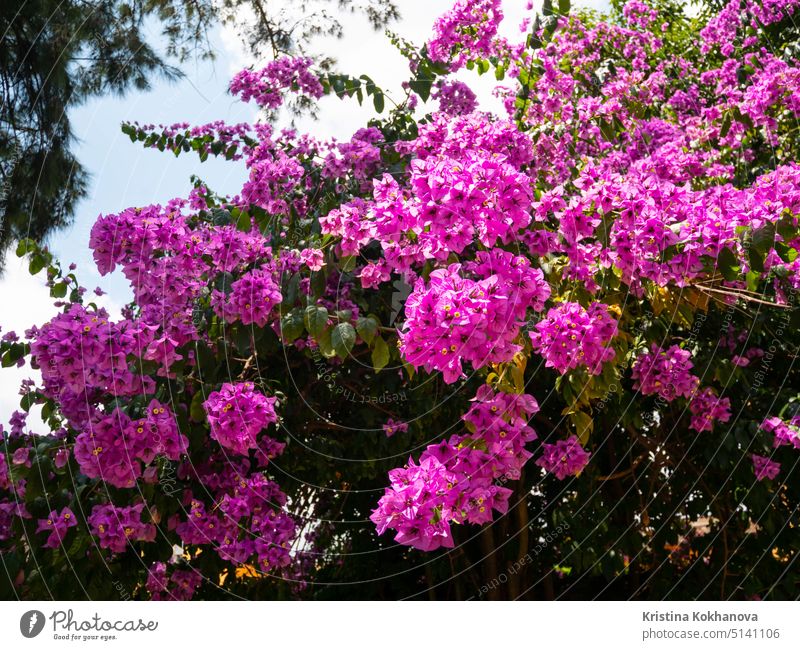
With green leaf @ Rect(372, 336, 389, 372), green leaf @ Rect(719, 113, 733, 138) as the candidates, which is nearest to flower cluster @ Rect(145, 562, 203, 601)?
green leaf @ Rect(372, 336, 389, 372)

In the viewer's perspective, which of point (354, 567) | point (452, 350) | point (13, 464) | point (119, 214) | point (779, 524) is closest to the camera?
point (452, 350)

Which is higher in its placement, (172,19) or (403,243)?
(172,19)

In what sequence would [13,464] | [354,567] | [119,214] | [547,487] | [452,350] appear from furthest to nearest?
[354,567], [547,487], [13,464], [119,214], [452,350]

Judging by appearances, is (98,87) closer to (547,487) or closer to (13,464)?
(13,464)

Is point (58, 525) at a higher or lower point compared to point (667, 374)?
lower

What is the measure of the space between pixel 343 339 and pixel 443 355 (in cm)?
50

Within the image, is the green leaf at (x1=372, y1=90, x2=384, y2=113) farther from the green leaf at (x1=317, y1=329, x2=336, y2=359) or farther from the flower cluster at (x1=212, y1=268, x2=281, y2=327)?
the green leaf at (x1=317, y1=329, x2=336, y2=359)

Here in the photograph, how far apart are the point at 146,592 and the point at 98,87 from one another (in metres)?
2.92

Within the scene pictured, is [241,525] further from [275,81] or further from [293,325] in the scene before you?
[275,81]

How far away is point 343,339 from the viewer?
2.13 meters

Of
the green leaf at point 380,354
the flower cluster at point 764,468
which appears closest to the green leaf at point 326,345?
the green leaf at point 380,354

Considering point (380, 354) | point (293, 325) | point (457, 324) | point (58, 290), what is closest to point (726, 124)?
point (380, 354)

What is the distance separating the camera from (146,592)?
329cm
